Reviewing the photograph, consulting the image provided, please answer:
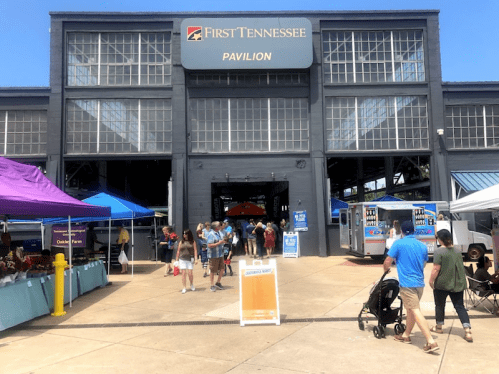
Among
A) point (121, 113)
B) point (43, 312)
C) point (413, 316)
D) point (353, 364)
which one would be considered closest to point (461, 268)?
point (413, 316)

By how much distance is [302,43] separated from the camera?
20.7m

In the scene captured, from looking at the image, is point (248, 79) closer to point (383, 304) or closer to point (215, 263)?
point (215, 263)

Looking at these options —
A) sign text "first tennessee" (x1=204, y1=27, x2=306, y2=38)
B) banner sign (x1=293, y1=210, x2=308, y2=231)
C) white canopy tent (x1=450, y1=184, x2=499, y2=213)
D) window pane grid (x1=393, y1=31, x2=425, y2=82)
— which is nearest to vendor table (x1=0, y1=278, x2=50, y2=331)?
white canopy tent (x1=450, y1=184, x2=499, y2=213)

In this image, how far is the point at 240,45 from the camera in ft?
67.7

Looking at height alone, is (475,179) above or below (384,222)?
above

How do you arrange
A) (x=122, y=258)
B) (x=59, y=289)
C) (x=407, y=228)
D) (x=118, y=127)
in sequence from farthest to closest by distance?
(x=118, y=127), (x=122, y=258), (x=59, y=289), (x=407, y=228)

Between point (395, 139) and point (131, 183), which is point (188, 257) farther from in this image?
point (131, 183)

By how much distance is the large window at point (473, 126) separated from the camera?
70.0ft

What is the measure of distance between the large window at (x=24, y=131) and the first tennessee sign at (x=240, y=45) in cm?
763

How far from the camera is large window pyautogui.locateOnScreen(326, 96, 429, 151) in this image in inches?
838

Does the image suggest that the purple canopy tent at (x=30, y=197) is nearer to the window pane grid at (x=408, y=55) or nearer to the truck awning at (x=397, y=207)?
the truck awning at (x=397, y=207)

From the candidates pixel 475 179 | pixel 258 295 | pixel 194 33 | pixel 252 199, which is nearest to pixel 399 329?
pixel 258 295

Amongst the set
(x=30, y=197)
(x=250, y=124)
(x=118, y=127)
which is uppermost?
(x=250, y=124)

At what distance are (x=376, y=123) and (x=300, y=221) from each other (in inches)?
239
